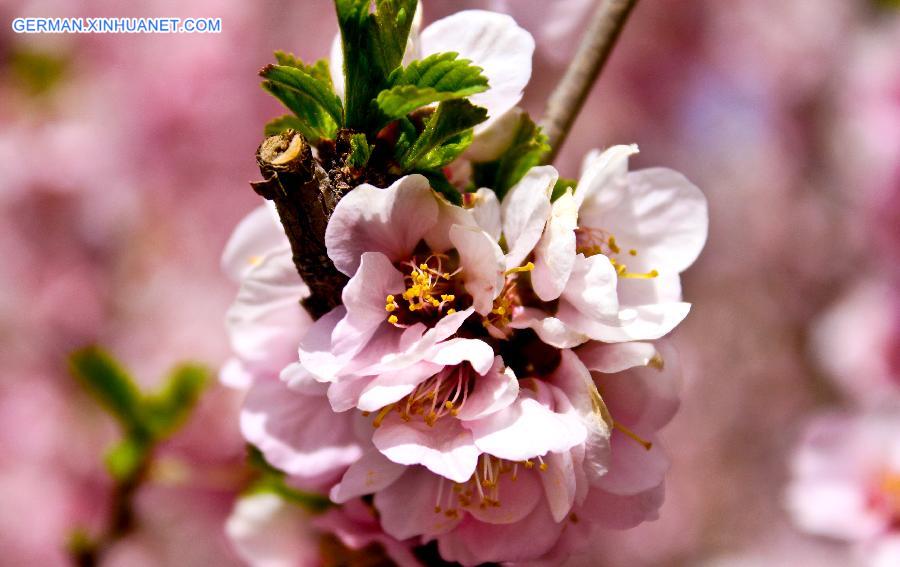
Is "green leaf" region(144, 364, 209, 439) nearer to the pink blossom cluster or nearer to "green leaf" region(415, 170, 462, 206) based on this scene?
the pink blossom cluster

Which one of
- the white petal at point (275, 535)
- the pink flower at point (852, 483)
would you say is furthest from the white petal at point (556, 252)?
the pink flower at point (852, 483)

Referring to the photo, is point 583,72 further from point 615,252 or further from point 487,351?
point 487,351

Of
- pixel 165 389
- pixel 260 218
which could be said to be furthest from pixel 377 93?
pixel 165 389

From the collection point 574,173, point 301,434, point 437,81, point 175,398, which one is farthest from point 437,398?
point 574,173

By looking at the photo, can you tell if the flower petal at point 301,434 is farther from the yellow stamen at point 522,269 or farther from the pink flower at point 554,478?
the yellow stamen at point 522,269

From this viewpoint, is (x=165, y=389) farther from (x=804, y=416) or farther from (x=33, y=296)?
(x=804, y=416)

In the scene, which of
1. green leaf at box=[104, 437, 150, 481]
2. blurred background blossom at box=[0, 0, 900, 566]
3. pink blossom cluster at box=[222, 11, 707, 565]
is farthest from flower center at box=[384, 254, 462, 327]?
blurred background blossom at box=[0, 0, 900, 566]
